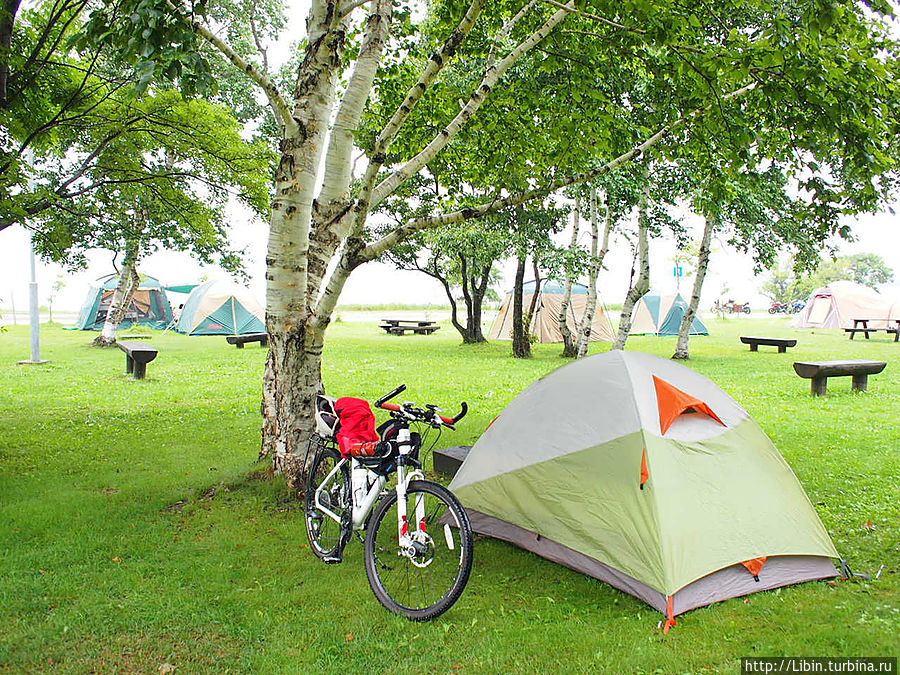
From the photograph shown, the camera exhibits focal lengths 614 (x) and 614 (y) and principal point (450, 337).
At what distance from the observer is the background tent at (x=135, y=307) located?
25.2 metres

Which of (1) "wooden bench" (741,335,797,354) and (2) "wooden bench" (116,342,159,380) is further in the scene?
(1) "wooden bench" (741,335,797,354)

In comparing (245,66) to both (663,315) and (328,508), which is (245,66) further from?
(663,315)

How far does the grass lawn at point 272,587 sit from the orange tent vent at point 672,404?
3.40 ft

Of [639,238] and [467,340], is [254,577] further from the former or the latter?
[467,340]

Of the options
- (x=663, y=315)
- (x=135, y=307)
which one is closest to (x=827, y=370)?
(x=663, y=315)

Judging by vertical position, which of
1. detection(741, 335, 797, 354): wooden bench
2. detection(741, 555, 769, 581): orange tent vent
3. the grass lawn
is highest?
detection(741, 335, 797, 354): wooden bench

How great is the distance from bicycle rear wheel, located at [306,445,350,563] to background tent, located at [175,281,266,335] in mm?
19316

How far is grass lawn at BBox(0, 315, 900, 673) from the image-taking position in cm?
287

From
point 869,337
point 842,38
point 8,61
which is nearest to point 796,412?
point 842,38

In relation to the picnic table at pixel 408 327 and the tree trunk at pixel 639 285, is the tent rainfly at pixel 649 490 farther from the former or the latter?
the picnic table at pixel 408 327

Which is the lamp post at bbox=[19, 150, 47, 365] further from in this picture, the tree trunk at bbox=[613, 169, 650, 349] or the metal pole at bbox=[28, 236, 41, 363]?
the tree trunk at bbox=[613, 169, 650, 349]

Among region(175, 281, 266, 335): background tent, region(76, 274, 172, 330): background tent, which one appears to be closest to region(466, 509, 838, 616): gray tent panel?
region(175, 281, 266, 335): background tent

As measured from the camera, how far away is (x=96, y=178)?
8.19m

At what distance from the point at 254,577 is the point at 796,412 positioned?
784cm
